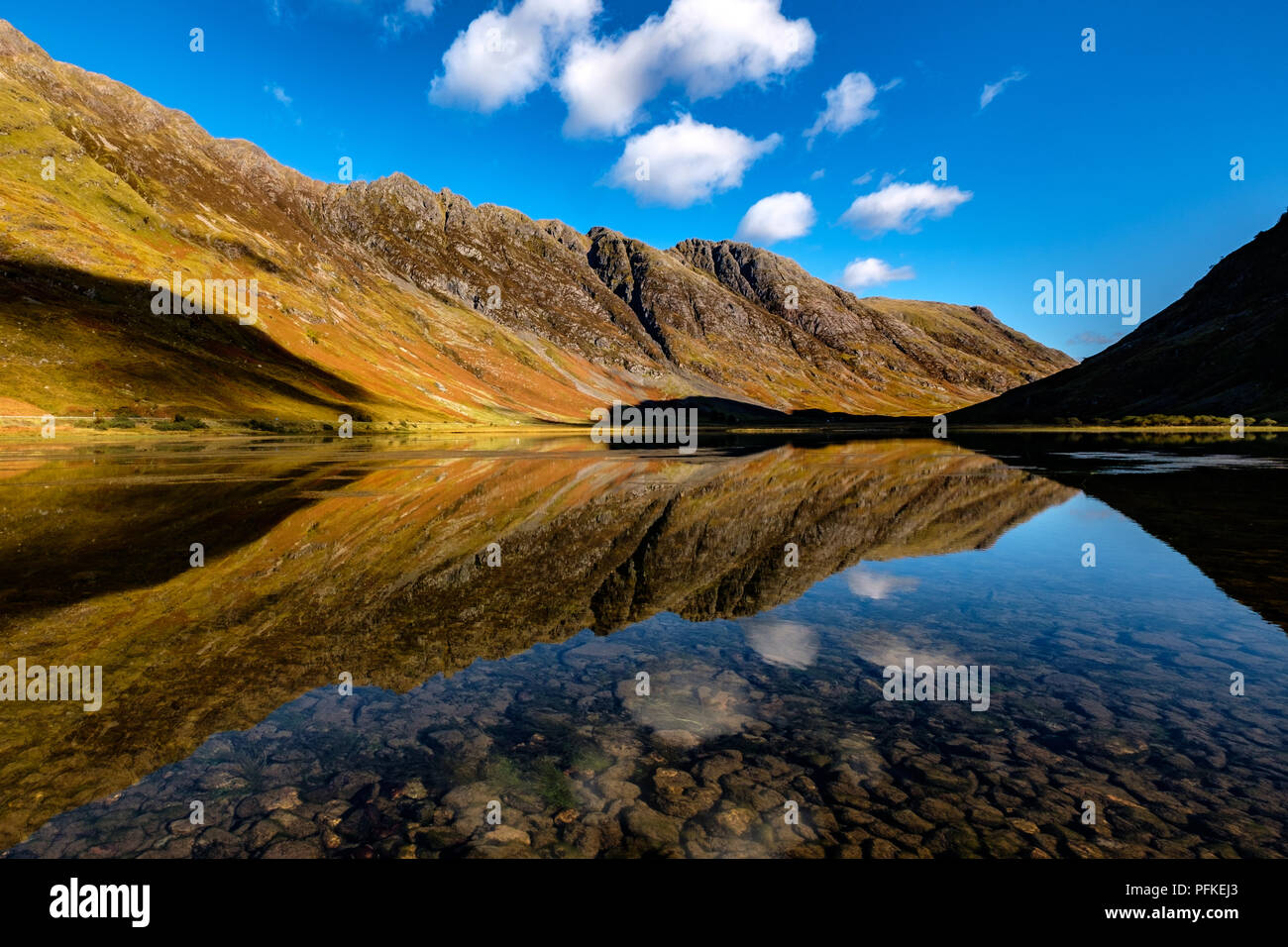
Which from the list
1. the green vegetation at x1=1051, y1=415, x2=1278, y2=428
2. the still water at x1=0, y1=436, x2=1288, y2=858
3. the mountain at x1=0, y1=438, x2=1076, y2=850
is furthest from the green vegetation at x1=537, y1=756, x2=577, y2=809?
the green vegetation at x1=1051, y1=415, x2=1278, y2=428

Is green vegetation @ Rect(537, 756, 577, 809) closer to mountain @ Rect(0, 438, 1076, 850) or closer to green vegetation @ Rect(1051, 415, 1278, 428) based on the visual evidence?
mountain @ Rect(0, 438, 1076, 850)

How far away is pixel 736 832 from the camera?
22.9 ft

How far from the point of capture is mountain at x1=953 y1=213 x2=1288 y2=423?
441 ft

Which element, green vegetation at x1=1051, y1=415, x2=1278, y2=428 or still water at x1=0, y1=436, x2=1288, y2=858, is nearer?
still water at x1=0, y1=436, x2=1288, y2=858

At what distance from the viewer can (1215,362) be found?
151625mm

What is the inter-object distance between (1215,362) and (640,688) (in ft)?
669

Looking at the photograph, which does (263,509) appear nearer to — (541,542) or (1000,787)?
(541,542)

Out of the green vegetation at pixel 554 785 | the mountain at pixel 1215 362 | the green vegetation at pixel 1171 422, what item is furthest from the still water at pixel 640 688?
the mountain at pixel 1215 362

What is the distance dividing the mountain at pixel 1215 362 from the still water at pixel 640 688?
151449 mm

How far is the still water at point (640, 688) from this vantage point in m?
7.00

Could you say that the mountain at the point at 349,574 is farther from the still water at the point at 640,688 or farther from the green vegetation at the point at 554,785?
the green vegetation at the point at 554,785

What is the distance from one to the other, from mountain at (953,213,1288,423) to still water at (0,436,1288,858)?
151m

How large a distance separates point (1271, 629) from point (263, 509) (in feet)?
116
